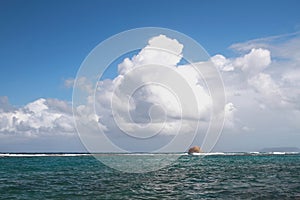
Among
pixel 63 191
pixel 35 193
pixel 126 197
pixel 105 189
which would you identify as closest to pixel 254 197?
pixel 126 197

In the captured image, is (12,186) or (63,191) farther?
(12,186)

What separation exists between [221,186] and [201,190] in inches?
172

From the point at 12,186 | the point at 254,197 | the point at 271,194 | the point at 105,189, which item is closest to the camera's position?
the point at 254,197

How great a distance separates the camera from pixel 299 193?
3641 cm

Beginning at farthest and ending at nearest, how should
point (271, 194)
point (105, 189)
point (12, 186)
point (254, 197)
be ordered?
point (12, 186), point (105, 189), point (271, 194), point (254, 197)

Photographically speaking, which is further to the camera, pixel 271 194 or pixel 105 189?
pixel 105 189

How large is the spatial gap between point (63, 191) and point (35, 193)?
287cm

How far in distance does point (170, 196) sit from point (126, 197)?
177 inches

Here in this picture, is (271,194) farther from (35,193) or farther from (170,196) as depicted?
(35,193)

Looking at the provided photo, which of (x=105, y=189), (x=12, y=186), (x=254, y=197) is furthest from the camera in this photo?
(x=12, y=186)

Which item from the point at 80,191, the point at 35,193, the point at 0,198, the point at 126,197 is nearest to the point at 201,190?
the point at 126,197

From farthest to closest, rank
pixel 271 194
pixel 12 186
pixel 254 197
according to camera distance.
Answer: pixel 12 186 < pixel 271 194 < pixel 254 197

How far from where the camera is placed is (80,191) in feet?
123

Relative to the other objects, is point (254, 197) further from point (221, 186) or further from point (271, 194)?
point (221, 186)
